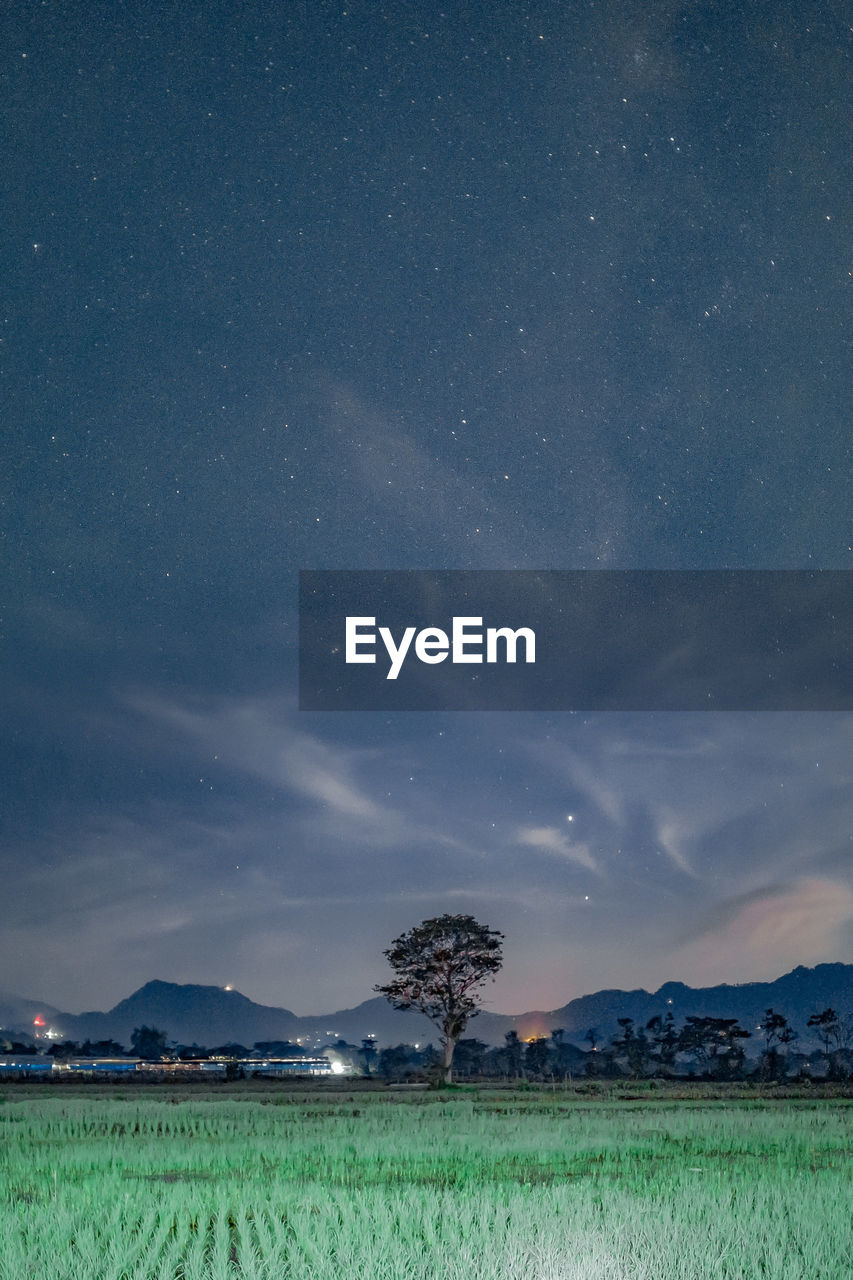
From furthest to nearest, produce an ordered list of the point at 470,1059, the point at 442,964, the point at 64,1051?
the point at 64,1051 < the point at 470,1059 < the point at 442,964

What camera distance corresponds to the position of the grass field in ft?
30.0

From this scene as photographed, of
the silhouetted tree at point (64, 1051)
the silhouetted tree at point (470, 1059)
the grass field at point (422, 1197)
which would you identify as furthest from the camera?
the silhouetted tree at point (64, 1051)

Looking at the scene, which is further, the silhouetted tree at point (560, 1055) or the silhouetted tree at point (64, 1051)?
the silhouetted tree at point (64, 1051)

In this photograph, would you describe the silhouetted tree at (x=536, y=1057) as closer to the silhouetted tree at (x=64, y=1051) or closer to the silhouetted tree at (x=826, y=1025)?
the silhouetted tree at (x=826, y=1025)

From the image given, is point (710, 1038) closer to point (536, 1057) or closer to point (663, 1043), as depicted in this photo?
point (663, 1043)

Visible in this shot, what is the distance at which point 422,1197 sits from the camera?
1254cm

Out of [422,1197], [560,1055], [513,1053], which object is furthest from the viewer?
[513,1053]

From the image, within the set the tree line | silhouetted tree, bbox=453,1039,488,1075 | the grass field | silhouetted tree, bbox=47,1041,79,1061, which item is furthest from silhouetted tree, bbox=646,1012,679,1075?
silhouetted tree, bbox=47,1041,79,1061

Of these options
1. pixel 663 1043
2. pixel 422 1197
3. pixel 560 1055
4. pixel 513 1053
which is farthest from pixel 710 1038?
pixel 422 1197

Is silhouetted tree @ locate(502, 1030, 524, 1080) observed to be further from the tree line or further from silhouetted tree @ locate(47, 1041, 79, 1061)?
silhouetted tree @ locate(47, 1041, 79, 1061)

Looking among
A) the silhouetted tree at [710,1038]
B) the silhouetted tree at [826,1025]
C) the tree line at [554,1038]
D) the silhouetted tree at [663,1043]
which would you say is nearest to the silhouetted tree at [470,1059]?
the tree line at [554,1038]

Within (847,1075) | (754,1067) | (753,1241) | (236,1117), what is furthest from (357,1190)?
(754,1067)

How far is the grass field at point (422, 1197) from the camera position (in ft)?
30.0

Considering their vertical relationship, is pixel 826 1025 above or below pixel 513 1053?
above
